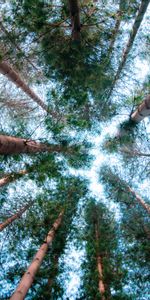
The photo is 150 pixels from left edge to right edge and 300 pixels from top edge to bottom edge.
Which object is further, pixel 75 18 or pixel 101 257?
pixel 101 257

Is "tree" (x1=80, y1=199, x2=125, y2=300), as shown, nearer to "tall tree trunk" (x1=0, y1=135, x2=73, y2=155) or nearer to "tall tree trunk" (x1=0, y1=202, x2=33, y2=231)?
"tall tree trunk" (x1=0, y1=202, x2=33, y2=231)

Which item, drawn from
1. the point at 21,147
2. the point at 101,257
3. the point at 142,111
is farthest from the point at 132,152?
the point at 21,147

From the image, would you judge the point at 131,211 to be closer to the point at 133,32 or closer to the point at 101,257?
the point at 101,257

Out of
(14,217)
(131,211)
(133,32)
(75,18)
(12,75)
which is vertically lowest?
(14,217)

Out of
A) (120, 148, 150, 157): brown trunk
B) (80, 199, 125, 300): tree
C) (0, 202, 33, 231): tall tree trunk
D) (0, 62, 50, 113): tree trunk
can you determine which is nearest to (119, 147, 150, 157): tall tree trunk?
(120, 148, 150, 157): brown trunk

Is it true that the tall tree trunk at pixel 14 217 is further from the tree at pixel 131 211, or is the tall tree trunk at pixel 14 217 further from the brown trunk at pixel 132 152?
the brown trunk at pixel 132 152

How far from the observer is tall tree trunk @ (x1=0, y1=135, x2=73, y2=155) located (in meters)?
5.90

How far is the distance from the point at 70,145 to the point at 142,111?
2.68 meters

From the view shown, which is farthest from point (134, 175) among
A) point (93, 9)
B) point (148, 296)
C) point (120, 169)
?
point (93, 9)

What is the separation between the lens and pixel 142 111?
29.0 ft

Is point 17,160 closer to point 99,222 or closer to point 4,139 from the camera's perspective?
point 4,139

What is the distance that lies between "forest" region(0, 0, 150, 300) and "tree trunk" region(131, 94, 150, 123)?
5 centimetres

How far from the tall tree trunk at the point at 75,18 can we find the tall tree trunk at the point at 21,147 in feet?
9.92

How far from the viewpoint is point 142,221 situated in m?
10.8
